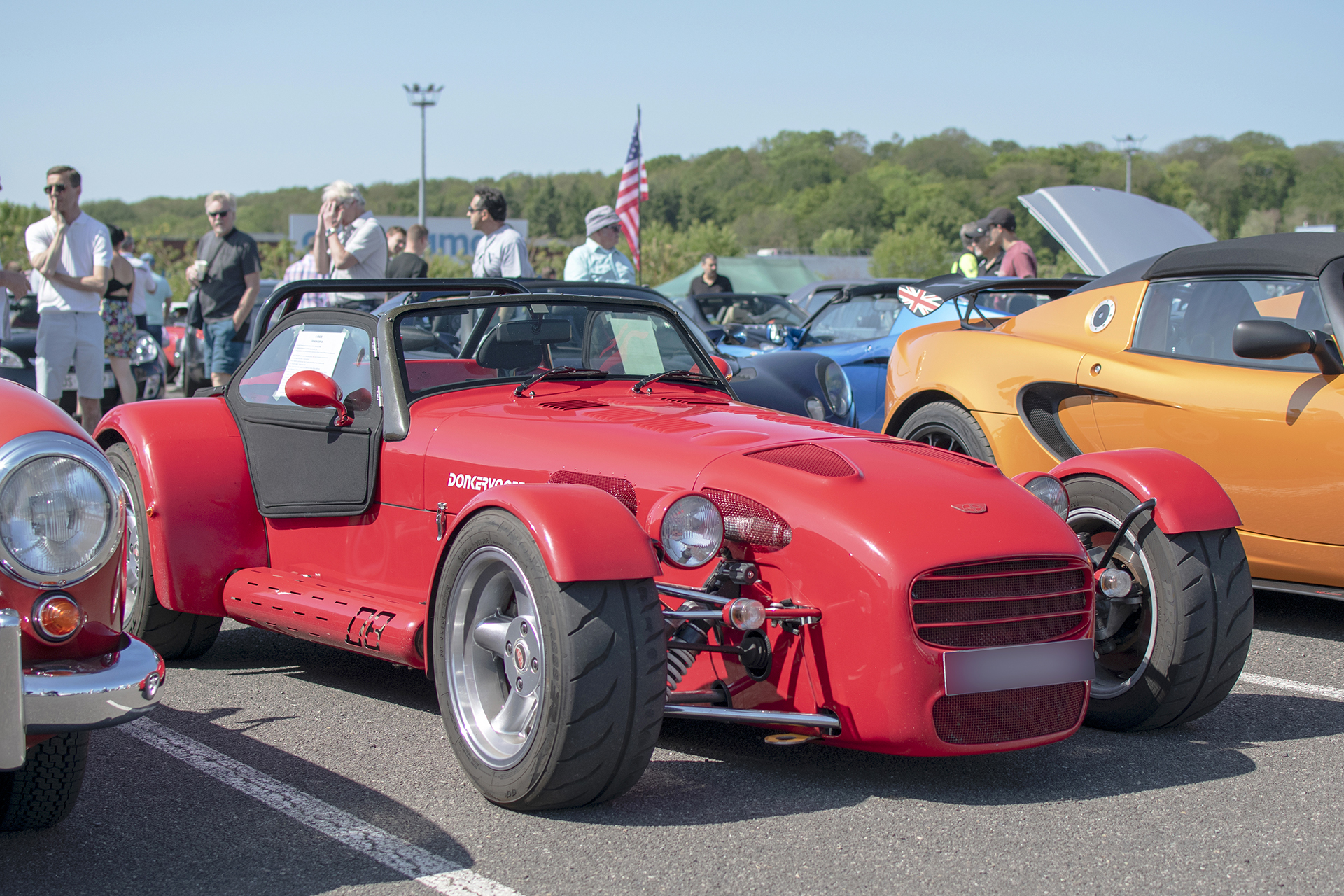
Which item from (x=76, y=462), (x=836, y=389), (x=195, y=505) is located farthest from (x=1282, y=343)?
(x=76, y=462)

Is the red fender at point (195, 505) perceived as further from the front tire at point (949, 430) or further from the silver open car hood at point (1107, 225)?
the silver open car hood at point (1107, 225)

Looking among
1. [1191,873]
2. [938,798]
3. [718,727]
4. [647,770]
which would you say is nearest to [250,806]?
[647,770]

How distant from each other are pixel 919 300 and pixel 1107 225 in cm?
131

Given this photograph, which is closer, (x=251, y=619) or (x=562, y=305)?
(x=251, y=619)

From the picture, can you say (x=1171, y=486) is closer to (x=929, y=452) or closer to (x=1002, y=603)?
(x=929, y=452)

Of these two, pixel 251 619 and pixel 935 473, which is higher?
pixel 935 473

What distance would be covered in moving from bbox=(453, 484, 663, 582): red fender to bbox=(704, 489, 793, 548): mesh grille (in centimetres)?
34

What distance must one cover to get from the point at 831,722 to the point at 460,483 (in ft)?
4.58

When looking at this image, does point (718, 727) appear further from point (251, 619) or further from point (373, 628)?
point (251, 619)

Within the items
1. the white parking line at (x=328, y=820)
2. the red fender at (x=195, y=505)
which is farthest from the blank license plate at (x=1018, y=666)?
the red fender at (x=195, y=505)

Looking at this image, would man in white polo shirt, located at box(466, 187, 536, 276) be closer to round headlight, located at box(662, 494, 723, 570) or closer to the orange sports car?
the orange sports car

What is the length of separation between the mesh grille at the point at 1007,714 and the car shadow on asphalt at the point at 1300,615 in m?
2.44

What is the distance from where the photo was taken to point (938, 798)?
10.6ft

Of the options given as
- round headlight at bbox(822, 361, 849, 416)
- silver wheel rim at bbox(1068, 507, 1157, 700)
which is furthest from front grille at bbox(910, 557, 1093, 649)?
round headlight at bbox(822, 361, 849, 416)
